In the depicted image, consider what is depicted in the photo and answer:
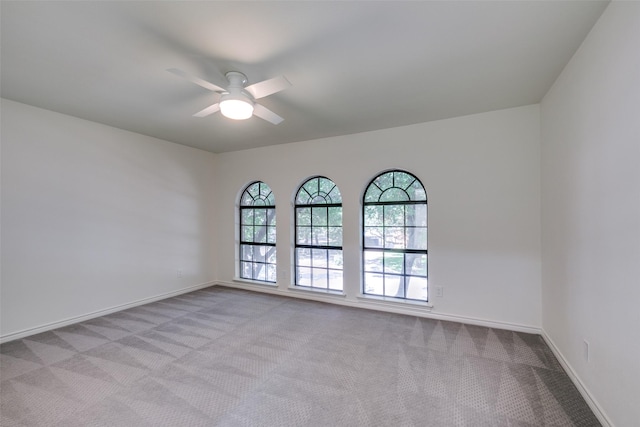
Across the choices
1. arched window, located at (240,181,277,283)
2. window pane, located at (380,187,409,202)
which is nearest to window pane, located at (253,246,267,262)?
arched window, located at (240,181,277,283)

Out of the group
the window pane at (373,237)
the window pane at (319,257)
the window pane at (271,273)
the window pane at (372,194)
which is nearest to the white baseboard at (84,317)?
the window pane at (271,273)

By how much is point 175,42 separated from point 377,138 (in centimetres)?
258

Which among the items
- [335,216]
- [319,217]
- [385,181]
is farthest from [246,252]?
[385,181]

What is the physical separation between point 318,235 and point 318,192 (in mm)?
689

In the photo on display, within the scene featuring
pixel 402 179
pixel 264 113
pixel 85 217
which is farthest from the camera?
pixel 402 179

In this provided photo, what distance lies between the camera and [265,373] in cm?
219

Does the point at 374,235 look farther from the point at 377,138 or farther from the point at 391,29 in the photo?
the point at 391,29

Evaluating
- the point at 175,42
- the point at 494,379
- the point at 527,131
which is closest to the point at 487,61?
the point at 527,131

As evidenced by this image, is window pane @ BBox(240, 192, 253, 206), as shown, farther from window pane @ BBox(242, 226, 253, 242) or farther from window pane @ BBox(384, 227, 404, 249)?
window pane @ BBox(384, 227, 404, 249)

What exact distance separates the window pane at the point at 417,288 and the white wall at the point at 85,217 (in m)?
3.55

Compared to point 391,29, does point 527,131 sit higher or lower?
lower

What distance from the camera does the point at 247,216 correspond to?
4.96m

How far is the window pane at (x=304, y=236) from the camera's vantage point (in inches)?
172

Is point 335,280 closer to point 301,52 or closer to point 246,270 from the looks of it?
point 246,270
